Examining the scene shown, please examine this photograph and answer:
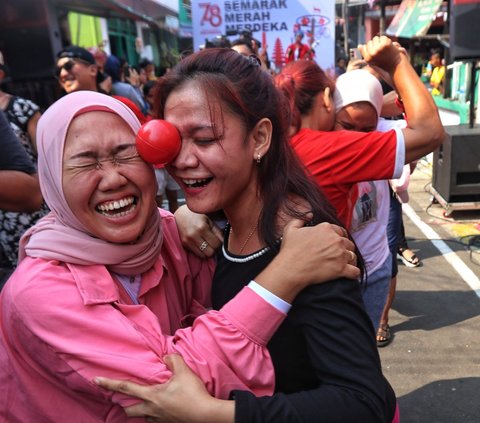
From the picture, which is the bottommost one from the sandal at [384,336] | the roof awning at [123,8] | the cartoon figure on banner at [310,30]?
the sandal at [384,336]

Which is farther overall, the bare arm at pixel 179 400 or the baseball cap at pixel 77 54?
the baseball cap at pixel 77 54

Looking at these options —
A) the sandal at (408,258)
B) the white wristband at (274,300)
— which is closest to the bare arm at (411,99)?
the white wristband at (274,300)

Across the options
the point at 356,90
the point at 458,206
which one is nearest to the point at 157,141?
the point at 356,90

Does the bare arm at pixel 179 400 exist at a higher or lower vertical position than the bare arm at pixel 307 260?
lower

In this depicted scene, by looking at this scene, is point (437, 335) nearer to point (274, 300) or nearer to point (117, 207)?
point (274, 300)

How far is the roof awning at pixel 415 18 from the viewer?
28.6 ft

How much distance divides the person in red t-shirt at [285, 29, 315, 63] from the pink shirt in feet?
20.8

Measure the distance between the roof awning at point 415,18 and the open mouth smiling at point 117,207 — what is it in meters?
8.50

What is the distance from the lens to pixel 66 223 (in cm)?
126

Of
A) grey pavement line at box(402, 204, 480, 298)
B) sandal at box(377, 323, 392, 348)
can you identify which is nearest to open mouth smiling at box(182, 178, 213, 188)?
sandal at box(377, 323, 392, 348)

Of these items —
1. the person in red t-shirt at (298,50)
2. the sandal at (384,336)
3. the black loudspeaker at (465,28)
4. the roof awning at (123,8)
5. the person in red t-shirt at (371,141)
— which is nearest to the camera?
the person in red t-shirt at (371,141)

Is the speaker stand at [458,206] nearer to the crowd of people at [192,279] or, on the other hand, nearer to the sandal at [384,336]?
the sandal at [384,336]

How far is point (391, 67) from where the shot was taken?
2.18m

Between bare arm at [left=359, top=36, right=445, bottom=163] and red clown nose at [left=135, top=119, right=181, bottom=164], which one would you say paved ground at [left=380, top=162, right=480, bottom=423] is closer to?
bare arm at [left=359, top=36, right=445, bottom=163]
